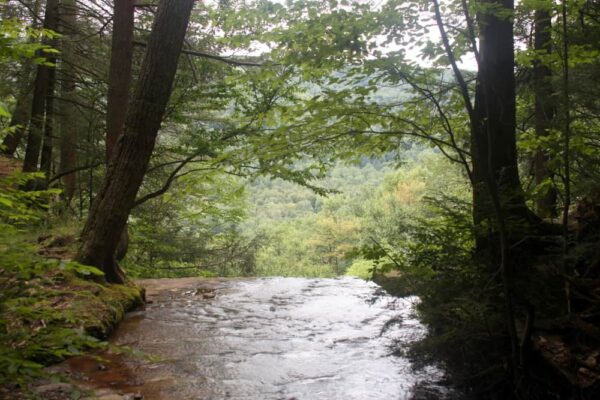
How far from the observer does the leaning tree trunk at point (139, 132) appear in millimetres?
5340

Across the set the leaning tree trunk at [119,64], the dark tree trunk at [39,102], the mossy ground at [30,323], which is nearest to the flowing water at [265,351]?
the mossy ground at [30,323]

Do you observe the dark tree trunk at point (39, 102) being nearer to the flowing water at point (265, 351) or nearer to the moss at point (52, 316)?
the flowing water at point (265, 351)

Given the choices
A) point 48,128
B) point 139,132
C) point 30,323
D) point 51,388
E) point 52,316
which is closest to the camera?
point 52,316

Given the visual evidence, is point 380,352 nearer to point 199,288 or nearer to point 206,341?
point 206,341

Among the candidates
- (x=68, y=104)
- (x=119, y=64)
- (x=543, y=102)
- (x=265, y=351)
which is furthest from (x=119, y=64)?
(x=543, y=102)

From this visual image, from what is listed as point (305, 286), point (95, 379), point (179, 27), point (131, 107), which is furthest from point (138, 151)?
point (305, 286)

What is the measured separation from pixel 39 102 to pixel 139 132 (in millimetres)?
4729

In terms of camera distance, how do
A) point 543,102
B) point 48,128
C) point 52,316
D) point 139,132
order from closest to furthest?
point 52,316
point 139,132
point 543,102
point 48,128

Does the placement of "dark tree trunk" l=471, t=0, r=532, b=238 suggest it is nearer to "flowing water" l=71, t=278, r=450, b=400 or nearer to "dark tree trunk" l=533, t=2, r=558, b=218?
"flowing water" l=71, t=278, r=450, b=400

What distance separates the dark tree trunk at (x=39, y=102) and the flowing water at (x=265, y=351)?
3930 millimetres

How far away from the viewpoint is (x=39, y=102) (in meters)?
8.77

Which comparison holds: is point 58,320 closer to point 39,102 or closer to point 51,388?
point 51,388

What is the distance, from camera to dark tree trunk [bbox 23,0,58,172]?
8.70m

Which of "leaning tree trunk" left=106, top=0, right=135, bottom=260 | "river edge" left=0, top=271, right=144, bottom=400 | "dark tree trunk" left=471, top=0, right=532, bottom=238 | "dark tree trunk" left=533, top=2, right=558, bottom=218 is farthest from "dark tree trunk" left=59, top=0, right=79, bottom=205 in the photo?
"dark tree trunk" left=533, top=2, right=558, bottom=218
